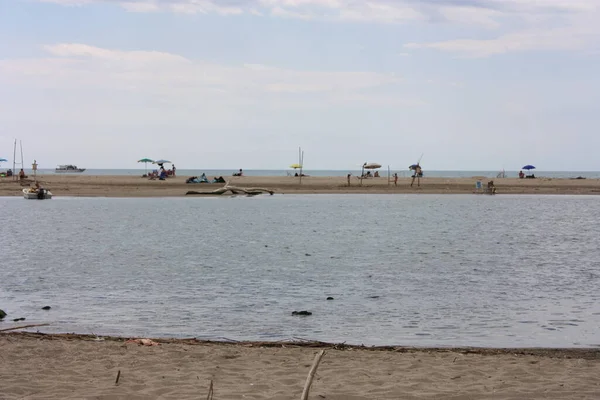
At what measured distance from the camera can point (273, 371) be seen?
978 cm

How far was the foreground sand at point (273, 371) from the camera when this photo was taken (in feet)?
28.4

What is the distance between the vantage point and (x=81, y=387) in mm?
8852

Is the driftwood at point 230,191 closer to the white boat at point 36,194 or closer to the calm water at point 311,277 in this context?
the white boat at point 36,194


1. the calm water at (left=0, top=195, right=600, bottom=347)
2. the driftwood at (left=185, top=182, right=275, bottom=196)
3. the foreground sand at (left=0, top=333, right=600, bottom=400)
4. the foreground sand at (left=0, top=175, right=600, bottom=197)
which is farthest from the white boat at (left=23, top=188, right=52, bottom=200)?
the foreground sand at (left=0, top=333, right=600, bottom=400)

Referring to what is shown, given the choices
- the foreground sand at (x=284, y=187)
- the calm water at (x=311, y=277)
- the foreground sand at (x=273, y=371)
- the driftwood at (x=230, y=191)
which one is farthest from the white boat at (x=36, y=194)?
the foreground sand at (x=273, y=371)

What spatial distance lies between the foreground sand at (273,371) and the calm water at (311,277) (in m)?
1.74

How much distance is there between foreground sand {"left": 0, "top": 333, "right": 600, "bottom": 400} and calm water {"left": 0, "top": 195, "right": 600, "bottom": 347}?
1.74m

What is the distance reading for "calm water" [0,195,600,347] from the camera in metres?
14.0

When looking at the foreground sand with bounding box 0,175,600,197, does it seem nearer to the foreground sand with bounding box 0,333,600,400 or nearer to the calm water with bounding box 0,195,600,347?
the calm water with bounding box 0,195,600,347

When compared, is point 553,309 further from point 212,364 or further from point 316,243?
point 316,243

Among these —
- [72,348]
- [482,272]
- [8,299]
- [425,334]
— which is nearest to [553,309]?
[425,334]

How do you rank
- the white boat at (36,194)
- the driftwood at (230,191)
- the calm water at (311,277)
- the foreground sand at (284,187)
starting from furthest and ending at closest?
1. the foreground sand at (284,187)
2. the driftwood at (230,191)
3. the white boat at (36,194)
4. the calm water at (311,277)

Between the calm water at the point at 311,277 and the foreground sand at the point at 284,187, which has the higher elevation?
the foreground sand at the point at 284,187

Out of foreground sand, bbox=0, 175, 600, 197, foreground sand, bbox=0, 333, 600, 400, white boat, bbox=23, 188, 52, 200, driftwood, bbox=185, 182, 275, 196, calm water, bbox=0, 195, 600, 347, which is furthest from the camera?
foreground sand, bbox=0, 175, 600, 197
